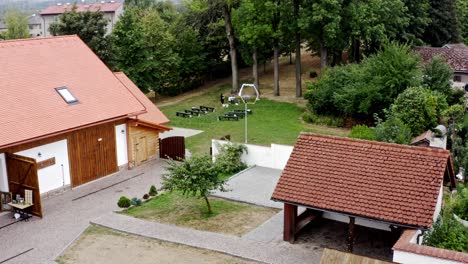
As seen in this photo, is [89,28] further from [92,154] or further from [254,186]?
[254,186]

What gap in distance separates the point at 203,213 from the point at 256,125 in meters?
16.5

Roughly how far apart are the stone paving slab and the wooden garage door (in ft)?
14.2

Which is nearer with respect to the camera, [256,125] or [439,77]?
[439,77]

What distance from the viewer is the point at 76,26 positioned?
44.3 m

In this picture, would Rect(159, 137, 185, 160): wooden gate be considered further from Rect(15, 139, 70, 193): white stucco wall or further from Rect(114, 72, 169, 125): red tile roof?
Rect(15, 139, 70, 193): white stucco wall

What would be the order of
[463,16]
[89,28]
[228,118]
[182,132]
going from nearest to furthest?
1. [182,132]
2. [228,118]
3. [89,28]
4. [463,16]

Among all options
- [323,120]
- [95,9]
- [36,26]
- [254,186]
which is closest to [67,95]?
[254,186]

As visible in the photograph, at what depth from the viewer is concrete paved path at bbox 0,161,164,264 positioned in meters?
19.8

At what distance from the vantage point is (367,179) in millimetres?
18578

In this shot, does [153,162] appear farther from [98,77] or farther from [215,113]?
[215,113]

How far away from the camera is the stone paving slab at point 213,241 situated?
18.5 m

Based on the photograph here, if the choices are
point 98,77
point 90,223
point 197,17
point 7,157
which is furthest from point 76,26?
point 90,223

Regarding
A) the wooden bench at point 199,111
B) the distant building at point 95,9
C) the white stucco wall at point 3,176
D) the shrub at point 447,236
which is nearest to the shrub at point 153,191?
the white stucco wall at point 3,176

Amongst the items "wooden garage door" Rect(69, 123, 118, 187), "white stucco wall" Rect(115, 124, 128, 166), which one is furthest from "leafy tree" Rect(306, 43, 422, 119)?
"wooden garage door" Rect(69, 123, 118, 187)
